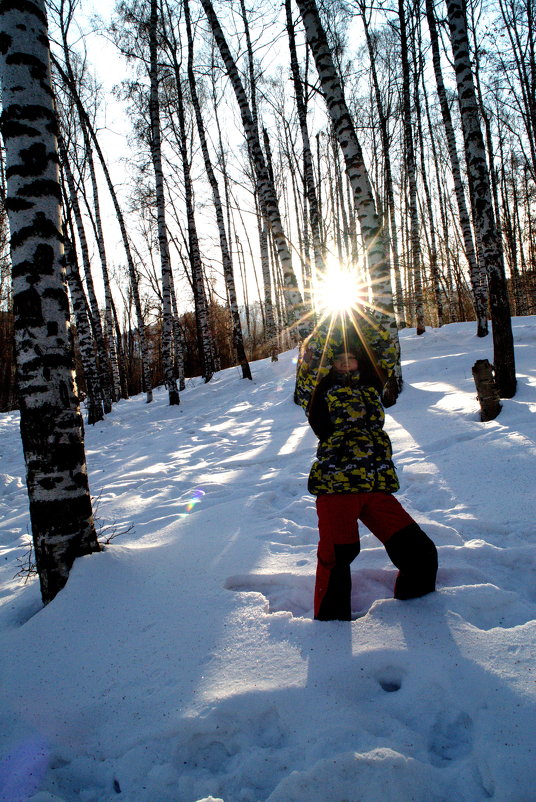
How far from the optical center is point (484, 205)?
5574mm

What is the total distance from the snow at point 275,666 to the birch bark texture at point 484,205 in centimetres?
216

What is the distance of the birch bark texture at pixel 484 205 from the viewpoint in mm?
5305

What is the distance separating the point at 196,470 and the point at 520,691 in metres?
4.43

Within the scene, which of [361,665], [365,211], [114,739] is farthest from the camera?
[365,211]

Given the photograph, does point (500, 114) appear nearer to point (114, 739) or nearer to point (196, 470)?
point (196, 470)

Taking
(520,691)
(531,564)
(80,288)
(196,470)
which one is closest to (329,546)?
(520,691)

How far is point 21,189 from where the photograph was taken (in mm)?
2361

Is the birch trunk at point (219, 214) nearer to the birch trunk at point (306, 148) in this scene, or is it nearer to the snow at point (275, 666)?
the birch trunk at point (306, 148)

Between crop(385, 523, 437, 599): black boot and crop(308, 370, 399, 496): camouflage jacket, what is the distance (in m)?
0.23

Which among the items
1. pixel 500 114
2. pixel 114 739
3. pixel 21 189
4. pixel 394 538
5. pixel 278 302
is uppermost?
pixel 500 114

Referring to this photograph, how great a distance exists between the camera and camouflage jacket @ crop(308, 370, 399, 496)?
1.91m

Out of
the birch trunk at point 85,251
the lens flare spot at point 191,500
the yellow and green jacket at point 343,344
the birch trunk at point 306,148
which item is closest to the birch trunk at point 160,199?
the birch trunk at point 85,251

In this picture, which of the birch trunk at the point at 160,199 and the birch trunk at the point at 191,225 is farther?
the birch trunk at the point at 191,225

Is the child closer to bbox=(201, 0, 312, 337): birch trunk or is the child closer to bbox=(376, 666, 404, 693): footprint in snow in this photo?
bbox=(376, 666, 404, 693): footprint in snow
